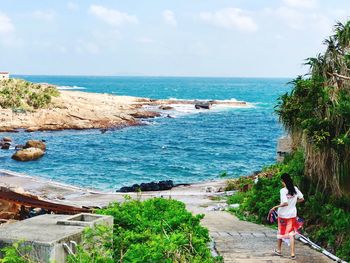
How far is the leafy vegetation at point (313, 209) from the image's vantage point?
10633 millimetres

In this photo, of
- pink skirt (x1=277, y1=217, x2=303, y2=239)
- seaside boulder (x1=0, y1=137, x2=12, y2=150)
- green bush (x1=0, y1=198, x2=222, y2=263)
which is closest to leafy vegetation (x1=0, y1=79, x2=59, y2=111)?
seaside boulder (x1=0, y1=137, x2=12, y2=150)

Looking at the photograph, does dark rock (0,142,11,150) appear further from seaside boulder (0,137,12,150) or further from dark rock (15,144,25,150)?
dark rock (15,144,25,150)

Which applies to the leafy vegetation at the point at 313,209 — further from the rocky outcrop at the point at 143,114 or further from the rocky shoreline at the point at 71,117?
the rocky outcrop at the point at 143,114

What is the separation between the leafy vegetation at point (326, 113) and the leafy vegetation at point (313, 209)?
1.02 feet

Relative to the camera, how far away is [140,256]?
649 centimetres

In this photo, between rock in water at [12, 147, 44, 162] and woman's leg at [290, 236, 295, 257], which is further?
rock in water at [12, 147, 44, 162]

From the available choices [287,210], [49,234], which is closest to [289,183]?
[287,210]

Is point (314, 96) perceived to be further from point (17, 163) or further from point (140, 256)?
point (17, 163)

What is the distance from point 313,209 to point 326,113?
8.09ft

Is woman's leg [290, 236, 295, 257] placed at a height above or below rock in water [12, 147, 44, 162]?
above

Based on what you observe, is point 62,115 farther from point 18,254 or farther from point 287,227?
point 18,254

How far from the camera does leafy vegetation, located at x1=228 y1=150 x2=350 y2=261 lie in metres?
10.6

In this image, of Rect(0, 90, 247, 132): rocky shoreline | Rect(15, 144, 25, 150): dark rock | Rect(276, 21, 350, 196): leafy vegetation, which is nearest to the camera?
Rect(276, 21, 350, 196): leafy vegetation

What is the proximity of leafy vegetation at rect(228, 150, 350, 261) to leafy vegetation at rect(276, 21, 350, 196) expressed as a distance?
311mm
